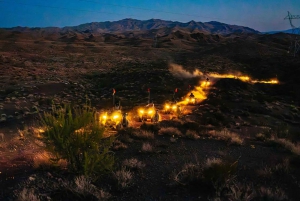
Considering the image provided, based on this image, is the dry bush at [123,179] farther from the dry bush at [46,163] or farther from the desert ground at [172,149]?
the dry bush at [46,163]

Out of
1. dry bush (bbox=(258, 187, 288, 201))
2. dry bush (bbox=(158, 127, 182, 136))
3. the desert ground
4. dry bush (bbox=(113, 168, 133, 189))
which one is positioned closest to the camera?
dry bush (bbox=(258, 187, 288, 201))

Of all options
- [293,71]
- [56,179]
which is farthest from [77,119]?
[293,71]

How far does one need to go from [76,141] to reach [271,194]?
597cm

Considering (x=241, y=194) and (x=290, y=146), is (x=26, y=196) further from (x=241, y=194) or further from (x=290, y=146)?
(x=290, y=146)

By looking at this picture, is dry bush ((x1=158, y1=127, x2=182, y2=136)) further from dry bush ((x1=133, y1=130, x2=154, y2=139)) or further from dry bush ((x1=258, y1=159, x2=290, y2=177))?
dry bush ((x1=258, y1=159, x2=290, y2=177))

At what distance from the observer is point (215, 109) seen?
2134 centimetres

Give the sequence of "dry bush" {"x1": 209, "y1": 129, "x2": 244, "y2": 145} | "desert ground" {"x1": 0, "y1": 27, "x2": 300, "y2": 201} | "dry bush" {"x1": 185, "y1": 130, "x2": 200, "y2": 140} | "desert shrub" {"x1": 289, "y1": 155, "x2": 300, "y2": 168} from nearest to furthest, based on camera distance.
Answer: "desert ground" {"x1": 0, "y1": 27, "x2": 300, "y2": 201} → "desert shrub" {"x1": 289, "y1": 155, "x2": 300, "y2": 168} → "dry bush" {"x1": 209, "y1": 129, "x2": 244, "y2": 145} → "dry bush" {"x1": 185, "y1": 130, "x2": 200, "y2": 140}

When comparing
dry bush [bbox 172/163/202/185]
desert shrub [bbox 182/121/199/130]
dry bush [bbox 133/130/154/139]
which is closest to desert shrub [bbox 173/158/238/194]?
dry bush [bbox 172/163/202/185]

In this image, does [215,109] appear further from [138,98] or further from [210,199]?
[210,199]

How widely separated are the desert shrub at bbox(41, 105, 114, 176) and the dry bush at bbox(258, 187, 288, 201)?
4.49 metres

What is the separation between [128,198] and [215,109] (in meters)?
15.6

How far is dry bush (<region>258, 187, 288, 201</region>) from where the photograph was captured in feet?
22.7

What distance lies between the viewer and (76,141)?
8078 mm

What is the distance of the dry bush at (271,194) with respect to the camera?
6.91 m
